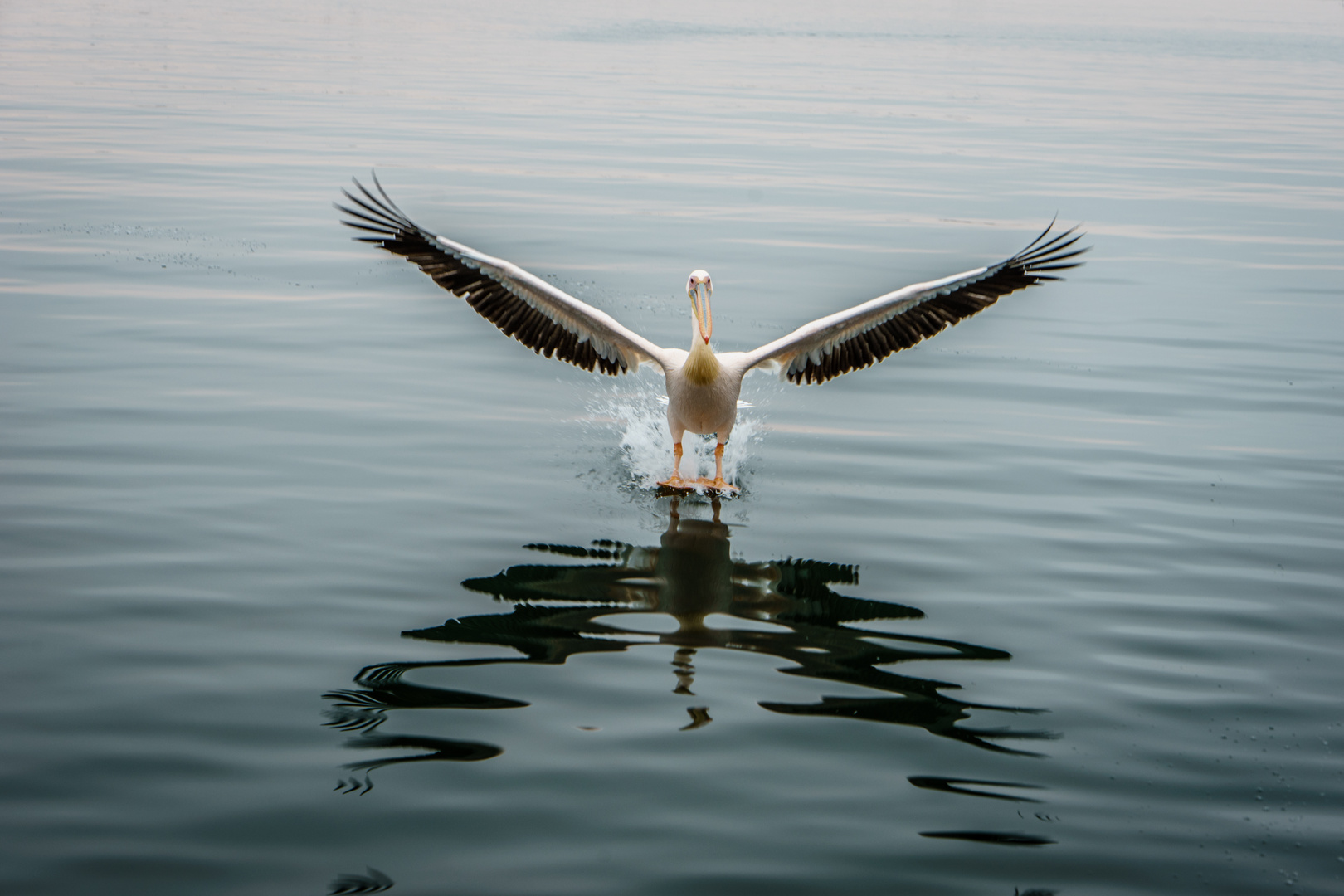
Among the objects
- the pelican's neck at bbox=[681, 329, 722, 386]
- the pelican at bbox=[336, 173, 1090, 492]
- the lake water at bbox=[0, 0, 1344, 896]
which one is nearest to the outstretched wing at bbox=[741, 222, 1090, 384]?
the pelican at bbox=[336, 173, 1090, 492]

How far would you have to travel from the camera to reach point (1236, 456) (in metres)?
8.16

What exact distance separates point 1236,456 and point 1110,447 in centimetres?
78

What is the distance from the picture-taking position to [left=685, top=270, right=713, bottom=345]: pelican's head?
781 centimetres

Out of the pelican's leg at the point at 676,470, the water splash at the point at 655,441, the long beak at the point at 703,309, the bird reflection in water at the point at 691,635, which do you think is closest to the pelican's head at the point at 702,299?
the long beak at the point at 703,309

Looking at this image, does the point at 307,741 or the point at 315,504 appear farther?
the point at 315,504

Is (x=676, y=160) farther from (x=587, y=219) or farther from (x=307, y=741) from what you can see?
(x=307, y=741)

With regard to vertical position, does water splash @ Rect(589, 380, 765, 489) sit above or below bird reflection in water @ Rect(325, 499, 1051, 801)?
above

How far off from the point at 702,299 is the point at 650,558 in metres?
2.04

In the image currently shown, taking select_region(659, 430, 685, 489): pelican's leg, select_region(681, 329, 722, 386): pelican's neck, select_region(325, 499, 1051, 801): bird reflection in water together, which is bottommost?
select_region(325, 499, 1051, 801): bird reflection in water

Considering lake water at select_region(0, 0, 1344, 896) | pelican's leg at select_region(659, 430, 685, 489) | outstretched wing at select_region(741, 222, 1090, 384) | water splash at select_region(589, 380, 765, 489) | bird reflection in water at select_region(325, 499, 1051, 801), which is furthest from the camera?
water splash at select_region(589, 380, 765, 489)

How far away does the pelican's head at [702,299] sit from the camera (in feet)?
25.6

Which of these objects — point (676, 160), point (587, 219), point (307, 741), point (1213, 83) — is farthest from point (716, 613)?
point (1213, 83)

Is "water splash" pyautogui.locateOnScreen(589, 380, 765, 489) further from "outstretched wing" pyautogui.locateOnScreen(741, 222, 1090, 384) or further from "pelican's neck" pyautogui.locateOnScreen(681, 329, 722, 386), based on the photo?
"pelican's neck" pyautogui.locateOnScreen(681, 329, 722, 386)

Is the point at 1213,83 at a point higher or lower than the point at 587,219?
higher
